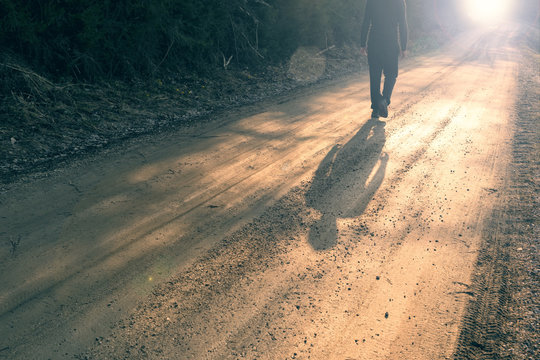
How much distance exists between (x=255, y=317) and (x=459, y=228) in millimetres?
2139

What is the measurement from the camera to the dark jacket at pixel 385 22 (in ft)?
20.8

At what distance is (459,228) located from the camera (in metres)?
3.34

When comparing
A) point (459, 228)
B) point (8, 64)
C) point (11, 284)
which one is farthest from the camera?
point (8, 64)

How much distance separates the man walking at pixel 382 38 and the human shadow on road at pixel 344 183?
4.06ft

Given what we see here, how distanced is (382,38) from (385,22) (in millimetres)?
268

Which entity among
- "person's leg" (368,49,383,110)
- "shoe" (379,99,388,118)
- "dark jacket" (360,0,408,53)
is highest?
"dark jacket" (360,0,408,53)

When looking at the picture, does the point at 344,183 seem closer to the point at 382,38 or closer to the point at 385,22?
the point at 382,38

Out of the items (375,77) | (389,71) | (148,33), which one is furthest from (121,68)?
(389,71)

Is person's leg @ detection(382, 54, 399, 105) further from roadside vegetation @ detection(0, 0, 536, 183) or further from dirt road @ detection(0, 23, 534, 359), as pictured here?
roadside vegetation @ detection(0, 0, 536, 183)

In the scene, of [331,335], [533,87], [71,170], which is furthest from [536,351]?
[533,87]

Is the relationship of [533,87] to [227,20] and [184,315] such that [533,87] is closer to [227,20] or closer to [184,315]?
[227,20]

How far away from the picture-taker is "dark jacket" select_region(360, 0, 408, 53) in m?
6.34

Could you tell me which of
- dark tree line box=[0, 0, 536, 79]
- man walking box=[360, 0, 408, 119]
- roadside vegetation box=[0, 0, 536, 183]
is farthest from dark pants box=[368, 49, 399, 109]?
dark tree line box=[0, 0, 536, 79]

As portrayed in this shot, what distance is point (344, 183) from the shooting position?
13.6 feet
